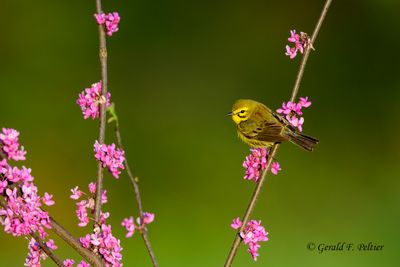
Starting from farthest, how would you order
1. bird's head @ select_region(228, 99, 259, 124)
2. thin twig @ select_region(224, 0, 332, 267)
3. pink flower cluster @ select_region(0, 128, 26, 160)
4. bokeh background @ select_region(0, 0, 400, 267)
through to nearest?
bokeh background @ select_region(0, 0, 400, 267), bird's head @ select_region(228, 99, 259, 124), thin twig @ select_region(224, 0, 332, 267), pink flower cluster @ select_region(0, 128, 26, 160)

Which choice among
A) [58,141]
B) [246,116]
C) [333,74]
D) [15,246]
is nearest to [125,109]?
[58,141]

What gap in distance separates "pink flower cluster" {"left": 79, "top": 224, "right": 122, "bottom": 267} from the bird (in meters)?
1.04

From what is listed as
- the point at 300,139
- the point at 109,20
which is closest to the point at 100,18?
the point at 109,20

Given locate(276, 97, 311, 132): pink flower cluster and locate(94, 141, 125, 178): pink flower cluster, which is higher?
locate(276, 97, 311, 132): pink flower cluster

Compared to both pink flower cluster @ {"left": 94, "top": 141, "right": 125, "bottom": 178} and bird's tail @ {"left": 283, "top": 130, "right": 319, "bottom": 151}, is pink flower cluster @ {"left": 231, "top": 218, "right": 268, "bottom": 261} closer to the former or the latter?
pink flower cluster @ {"left": 94, "top": 141, "right": 125, "bottom": 178}

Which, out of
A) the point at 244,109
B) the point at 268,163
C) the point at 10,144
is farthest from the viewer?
the point at 244,109

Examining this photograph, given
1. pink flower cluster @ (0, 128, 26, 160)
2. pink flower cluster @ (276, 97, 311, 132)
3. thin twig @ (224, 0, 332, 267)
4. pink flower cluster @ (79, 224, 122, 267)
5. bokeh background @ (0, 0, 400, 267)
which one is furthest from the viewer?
bokeh background @ (0, 0, 400, 267)

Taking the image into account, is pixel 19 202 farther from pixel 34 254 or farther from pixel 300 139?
pixel 300 139

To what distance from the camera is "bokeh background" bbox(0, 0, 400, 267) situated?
5.16 meters

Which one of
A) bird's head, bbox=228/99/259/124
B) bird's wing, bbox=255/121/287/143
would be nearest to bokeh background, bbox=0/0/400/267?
bird's head, bbox=228/99/259/124

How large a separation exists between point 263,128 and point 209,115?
3.71 metres

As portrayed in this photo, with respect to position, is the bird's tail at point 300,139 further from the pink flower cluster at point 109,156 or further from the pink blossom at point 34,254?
the pink blossom at point 34,254

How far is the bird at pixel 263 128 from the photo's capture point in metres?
2.46

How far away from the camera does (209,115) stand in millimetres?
6340
